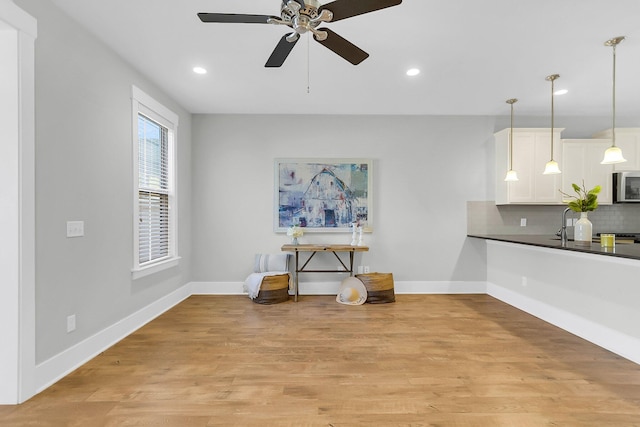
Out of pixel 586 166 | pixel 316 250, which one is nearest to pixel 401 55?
pixel 316 250

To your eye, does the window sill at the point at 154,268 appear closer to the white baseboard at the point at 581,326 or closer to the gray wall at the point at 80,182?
the gray wall at the point at 80,182

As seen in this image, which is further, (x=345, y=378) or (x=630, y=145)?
(x=630, y=145)

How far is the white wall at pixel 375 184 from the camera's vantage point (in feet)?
15.0

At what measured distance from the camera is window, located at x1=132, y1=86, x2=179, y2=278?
319 centimetres

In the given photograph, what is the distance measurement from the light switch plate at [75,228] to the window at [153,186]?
2.29ft

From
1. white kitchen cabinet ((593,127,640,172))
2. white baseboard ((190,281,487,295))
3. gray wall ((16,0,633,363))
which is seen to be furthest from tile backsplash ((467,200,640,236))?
white baseboard ((190,281,487,295))

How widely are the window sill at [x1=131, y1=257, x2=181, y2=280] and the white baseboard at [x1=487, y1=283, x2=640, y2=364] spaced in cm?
435

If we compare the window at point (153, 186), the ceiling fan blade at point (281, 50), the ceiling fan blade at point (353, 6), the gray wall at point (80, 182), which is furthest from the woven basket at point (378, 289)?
the ceiling fan blade at point (353, 6)

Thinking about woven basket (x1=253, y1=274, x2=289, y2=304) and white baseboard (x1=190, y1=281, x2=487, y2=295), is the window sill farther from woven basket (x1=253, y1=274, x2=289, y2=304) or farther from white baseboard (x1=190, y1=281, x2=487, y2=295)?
woven basket (x1=253, y1=274, x2=289, y2=304)

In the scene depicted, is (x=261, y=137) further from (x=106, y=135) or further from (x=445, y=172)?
(x=445, y=172)

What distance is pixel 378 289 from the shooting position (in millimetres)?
4121

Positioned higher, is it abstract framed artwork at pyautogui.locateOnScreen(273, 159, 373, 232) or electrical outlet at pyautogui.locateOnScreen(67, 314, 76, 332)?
abstract framed artwork at pyautogui.locateOnScreen(273, 159, 373, 232)

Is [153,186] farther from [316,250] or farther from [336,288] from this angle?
[336,288]

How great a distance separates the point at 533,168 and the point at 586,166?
2.47 ft
